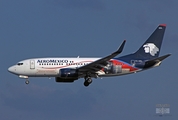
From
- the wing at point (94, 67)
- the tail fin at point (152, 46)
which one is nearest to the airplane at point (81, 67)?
the wing at point (94, 67)

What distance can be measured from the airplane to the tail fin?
3.04 ft

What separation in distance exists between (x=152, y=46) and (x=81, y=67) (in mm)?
13014

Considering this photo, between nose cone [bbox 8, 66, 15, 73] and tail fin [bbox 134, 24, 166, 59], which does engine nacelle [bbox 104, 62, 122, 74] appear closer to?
tail fin [bbox 134, 24, 166, 59]

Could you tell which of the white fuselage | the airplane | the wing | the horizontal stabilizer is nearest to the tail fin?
the airplane

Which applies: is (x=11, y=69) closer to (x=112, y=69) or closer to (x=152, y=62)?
(x=112, y=69)

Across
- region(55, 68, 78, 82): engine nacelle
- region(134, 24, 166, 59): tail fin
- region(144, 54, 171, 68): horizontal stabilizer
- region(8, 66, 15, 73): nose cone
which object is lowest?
region(55, 68, 78, 82): engine nacelle

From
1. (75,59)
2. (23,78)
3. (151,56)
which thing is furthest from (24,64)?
(151,56)

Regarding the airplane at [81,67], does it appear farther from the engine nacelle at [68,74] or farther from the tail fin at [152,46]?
the tail fin at [152,46]

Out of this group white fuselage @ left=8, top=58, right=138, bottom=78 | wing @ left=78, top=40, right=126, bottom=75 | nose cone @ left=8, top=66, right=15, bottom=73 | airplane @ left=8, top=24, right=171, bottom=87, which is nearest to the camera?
wing @ left=78, top=40, right=126, bottom=75

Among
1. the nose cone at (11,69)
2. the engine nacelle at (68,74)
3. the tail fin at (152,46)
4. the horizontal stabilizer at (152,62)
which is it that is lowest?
the engine nacelle at (68,74)

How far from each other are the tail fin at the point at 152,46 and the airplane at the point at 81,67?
3.04ft

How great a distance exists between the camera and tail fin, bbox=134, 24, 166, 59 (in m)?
73.2

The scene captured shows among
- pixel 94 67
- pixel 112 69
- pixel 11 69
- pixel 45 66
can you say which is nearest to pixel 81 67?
pixel 94 67

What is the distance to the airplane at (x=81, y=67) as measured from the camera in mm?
67312
